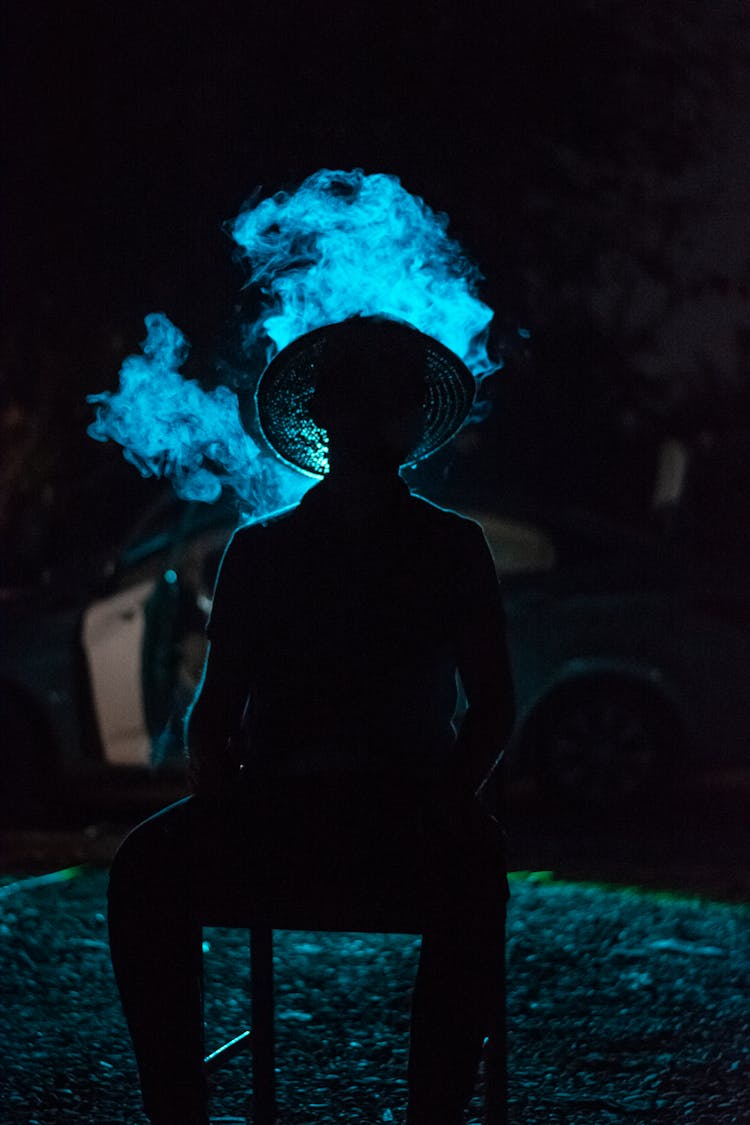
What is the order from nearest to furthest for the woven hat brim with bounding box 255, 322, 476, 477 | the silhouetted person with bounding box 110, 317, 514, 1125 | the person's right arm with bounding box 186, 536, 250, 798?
the silhouetted person with bounding box 110, 317, 514, 1125 → the person's right arm with bounding box 186, 536, 250, 798 → the woven hat brim with bounding box 255, 322, 476, 477

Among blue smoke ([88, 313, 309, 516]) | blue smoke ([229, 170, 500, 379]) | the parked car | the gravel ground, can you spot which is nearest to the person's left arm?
blue smoke ([229, 170, 500, 379])

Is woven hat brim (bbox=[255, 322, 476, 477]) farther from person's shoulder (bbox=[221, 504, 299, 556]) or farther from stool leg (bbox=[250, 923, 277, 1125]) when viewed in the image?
stool leg (bbox=[250, 923, 277, 1125])

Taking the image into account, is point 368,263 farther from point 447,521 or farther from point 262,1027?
point 262,1027

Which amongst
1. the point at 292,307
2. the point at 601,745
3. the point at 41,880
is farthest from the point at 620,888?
the point at 292,307

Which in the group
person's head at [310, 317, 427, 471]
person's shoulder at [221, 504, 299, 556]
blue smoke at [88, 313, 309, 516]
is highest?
blue smoke at [88, 313, 309, 516]

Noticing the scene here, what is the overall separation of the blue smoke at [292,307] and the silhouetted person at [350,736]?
39 cm

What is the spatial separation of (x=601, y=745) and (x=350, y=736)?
528 cm

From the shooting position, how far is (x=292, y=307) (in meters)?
3.91

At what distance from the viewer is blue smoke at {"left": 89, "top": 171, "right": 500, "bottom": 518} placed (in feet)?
12.6

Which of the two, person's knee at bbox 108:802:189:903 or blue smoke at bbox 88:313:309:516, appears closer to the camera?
person's knee at bbox 108:802:189:903

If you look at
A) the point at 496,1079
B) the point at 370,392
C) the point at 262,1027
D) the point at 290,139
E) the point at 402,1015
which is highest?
the point at 290,139

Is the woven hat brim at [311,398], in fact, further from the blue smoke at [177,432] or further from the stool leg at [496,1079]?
the stool leg at [496,1079]

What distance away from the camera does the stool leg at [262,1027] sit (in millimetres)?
3387

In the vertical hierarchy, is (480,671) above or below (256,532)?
below
